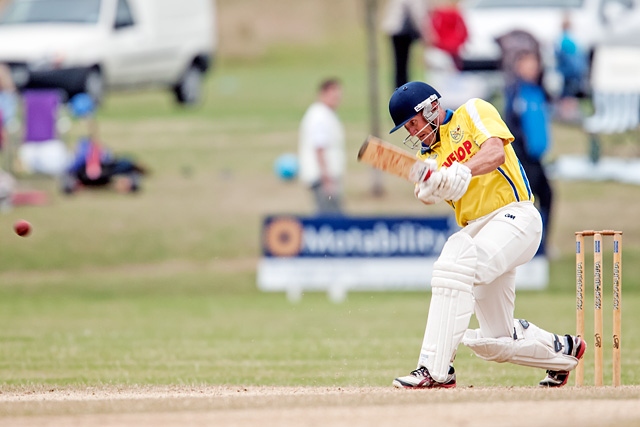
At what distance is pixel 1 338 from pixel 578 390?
5891 millimetres

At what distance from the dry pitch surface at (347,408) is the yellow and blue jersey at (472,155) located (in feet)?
3.45

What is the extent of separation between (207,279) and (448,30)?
5.95 meters

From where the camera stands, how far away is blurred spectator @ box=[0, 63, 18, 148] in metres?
18.5

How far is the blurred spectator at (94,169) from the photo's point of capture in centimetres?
1797

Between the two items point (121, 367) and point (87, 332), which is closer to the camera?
point (121, 367)

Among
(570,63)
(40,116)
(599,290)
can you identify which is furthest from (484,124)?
(40,116)

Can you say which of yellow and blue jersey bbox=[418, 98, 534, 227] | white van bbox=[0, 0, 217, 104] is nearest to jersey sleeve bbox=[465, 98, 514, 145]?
yellow and blue jersey bbox=[418, 98, 534, 227]

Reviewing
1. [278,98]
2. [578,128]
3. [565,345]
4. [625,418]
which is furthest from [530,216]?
[278,98]

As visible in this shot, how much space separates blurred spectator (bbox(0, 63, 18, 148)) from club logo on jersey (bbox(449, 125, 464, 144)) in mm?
12127

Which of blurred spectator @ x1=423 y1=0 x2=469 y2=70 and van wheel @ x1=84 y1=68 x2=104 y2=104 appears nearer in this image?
blurred spectator @ x1=423 y1=0 x2=469 y2=70

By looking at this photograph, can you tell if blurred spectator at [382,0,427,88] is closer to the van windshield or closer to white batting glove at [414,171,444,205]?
the van windshield

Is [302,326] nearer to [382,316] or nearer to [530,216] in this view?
[382,316]

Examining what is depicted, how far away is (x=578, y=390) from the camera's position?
7.18m

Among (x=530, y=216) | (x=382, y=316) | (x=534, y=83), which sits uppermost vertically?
(x=534, y=83)
